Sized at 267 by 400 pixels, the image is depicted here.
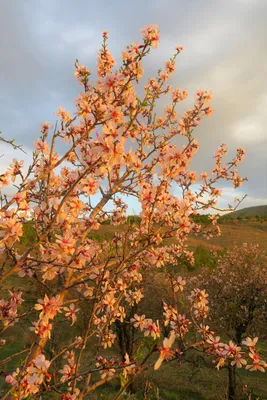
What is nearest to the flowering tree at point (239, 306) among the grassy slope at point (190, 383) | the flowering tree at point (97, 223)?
the grassy slope at point (190, 383)

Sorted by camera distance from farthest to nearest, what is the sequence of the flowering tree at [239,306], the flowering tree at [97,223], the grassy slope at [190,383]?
the grassy slope at [190,383] < the flowering tree at [239,306] < the flowering tree at [97,223]

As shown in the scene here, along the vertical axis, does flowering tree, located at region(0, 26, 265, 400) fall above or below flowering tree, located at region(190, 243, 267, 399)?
above

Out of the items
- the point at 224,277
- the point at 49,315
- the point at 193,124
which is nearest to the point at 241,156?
the point at 193,124

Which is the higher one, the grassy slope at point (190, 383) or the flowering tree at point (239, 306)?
the flowering tree at point (239, 306)

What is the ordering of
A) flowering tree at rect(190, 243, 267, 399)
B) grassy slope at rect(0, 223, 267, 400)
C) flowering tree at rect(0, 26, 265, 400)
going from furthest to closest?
grassy slope at rect(0, 223, 267, 400)
flowering tree at rect(190, 243, 267, 399)
flowering tree at rect(0, 26, 265, 400)

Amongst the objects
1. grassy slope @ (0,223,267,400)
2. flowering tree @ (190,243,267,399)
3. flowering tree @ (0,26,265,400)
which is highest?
flowering tree @ (0,26,265,400)

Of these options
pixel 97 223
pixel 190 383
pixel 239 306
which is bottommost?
pixel 190 383

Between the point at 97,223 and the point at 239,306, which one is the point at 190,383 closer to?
the point at 239,306

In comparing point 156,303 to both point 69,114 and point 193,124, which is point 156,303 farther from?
point 69,114

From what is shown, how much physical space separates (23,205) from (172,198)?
6.83ft

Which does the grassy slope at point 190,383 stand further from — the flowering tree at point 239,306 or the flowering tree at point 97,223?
the flowering tree at point 97,223

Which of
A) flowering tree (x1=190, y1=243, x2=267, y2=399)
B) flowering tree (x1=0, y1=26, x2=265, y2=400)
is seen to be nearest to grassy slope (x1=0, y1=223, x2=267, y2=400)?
flowering tree (x1=190, y1=243, x2=267, y2=399)

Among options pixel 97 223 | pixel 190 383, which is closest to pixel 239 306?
pixel 190 383

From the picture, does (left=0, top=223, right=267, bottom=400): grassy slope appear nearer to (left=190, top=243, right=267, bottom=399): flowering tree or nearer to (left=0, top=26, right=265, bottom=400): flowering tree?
(left=190, top=243, right=267, bottom=399): flowering tree
